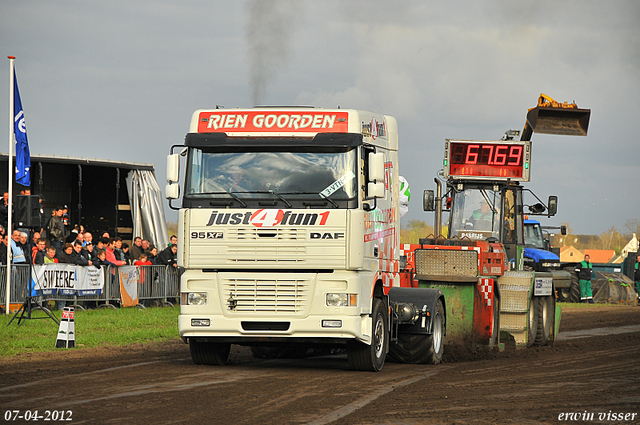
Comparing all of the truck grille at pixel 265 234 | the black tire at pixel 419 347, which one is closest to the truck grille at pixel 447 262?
the black tire at pixel 419 347

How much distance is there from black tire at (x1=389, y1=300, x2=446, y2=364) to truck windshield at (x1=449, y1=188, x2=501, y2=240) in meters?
4.53

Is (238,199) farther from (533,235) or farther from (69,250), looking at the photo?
(533,235)

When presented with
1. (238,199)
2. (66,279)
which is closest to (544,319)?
(238,199)

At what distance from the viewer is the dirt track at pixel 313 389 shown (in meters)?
8.43

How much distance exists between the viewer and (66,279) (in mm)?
20219

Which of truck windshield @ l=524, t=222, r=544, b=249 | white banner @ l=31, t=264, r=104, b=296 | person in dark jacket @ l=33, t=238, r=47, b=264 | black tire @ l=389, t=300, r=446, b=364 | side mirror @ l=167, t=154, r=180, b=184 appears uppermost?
side mirror @ l=167, t=154, r=180, b=184

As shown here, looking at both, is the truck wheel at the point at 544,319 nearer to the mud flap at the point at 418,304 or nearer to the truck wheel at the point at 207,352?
the mud flap at the point at 418,304

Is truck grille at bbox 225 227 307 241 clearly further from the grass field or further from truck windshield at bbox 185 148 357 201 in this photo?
the grass field

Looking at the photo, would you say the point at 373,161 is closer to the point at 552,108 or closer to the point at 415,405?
the point at 415,405

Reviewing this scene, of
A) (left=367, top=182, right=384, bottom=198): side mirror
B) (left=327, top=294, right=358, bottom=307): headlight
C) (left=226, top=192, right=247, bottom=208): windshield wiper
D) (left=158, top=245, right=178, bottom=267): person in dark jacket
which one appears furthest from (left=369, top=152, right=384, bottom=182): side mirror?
(left=158, top=245, right=178, bottom=267): person in dark jacket

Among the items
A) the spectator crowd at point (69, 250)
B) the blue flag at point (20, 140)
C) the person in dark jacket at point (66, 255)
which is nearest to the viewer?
the blue flag at point (20, 140)

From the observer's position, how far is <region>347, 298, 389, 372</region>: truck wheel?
39.3 ft

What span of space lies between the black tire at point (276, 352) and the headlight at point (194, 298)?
3041 millimetres

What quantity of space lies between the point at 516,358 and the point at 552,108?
8449 mm
